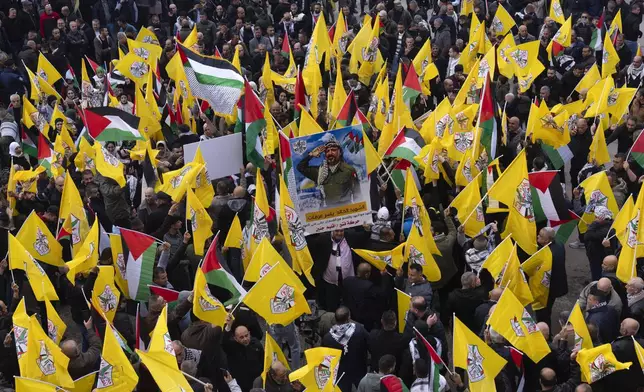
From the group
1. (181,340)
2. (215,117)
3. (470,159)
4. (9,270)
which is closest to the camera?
(181,340)

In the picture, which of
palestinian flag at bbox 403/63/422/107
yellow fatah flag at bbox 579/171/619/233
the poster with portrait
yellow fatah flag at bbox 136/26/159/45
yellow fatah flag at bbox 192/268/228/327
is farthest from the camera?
yellow fatah flag at bbox 136/26/159/45

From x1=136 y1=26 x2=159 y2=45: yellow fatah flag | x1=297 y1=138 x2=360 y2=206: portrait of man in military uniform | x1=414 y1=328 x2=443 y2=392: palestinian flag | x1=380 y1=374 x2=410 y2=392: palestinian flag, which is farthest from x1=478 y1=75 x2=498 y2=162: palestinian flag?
x1=136 y1=26 x2=159 y2=45: yellow fatah flag

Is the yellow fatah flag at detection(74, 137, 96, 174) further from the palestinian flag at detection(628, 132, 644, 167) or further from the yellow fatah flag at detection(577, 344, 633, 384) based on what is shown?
the yellow fatah flag at detection(577, 344, 633, 384)

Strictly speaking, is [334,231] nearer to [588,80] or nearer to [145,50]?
[588,80]

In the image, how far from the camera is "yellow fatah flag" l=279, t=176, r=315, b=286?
11578 mm

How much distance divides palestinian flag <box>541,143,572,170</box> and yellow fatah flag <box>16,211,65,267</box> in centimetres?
692

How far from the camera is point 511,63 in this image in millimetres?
17359

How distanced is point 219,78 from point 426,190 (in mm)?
3779

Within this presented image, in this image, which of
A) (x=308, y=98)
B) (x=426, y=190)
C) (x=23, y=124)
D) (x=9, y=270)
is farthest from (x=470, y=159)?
(x=23, y=124)

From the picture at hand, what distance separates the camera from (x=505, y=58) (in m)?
17.4

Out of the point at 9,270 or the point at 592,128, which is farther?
the point at 592,128

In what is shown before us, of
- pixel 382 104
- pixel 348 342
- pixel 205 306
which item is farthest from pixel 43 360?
pixel 382 104

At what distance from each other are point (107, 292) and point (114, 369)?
197 centimetres

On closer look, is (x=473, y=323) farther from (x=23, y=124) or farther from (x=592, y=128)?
(x=23, y=124)
